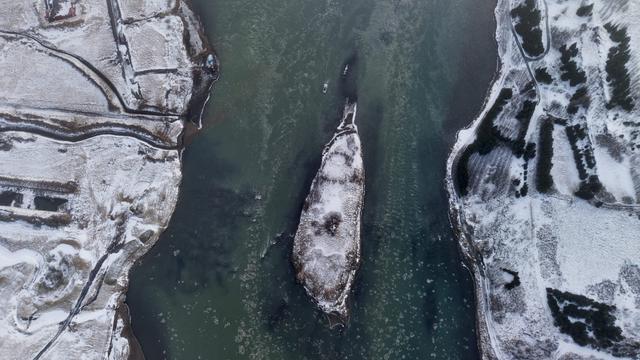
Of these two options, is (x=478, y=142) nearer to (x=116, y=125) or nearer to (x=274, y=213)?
(x=274, y=213)

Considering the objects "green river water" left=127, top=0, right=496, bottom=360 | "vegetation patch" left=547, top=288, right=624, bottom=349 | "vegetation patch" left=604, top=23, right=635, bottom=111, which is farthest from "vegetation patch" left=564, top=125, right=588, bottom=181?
"vegetation patch" left=547, top=288, right=624, bottom=349

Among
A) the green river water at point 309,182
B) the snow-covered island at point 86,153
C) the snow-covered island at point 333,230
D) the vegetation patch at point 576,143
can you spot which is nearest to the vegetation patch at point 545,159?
the vegetation patch at point 576,143

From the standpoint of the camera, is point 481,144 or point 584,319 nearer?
point 584,319

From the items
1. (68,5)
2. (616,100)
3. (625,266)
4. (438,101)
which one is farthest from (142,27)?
(625,266)

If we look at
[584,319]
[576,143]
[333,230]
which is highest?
[576,143]

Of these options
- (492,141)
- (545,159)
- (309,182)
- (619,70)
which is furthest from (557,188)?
(309,182)

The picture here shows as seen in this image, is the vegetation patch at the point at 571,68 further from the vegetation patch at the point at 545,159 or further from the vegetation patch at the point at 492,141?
the vegetation patch at the point at 545,159

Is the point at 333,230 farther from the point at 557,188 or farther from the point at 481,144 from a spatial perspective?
the point at 557,188
